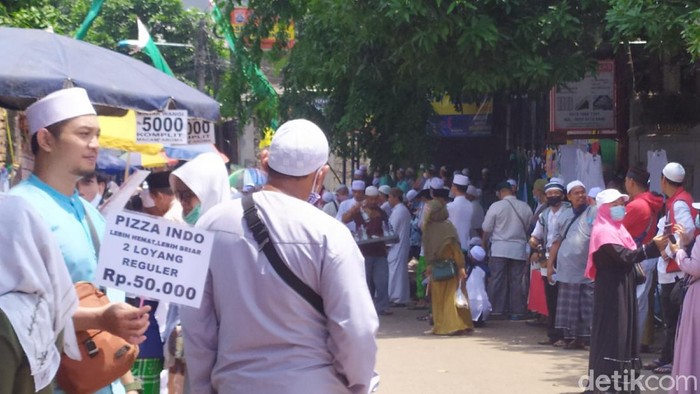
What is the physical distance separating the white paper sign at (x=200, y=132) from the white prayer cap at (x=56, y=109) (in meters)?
8.39

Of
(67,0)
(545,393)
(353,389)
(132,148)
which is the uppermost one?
(67,0)

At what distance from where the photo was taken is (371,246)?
15836 millimetres

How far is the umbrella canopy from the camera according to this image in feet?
21.1

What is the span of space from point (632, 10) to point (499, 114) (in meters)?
11.1

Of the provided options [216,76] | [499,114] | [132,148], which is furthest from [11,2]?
[216,76]

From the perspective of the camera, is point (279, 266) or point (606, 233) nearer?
point (279, 266)

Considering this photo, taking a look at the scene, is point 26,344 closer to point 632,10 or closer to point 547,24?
point 632,10

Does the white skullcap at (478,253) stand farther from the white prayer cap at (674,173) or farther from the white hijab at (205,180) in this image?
the white hijab at (205,180)

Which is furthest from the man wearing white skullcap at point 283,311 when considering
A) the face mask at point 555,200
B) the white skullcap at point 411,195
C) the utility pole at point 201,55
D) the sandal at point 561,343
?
the utility pole at point 201,55

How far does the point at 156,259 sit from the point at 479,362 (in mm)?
8077

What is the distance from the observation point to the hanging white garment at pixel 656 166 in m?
13.4

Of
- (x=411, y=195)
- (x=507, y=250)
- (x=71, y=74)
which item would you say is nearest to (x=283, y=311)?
(x=71, y=74)

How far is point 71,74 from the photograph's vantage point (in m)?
6.81

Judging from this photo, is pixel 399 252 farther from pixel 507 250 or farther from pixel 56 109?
pixel 56 109
